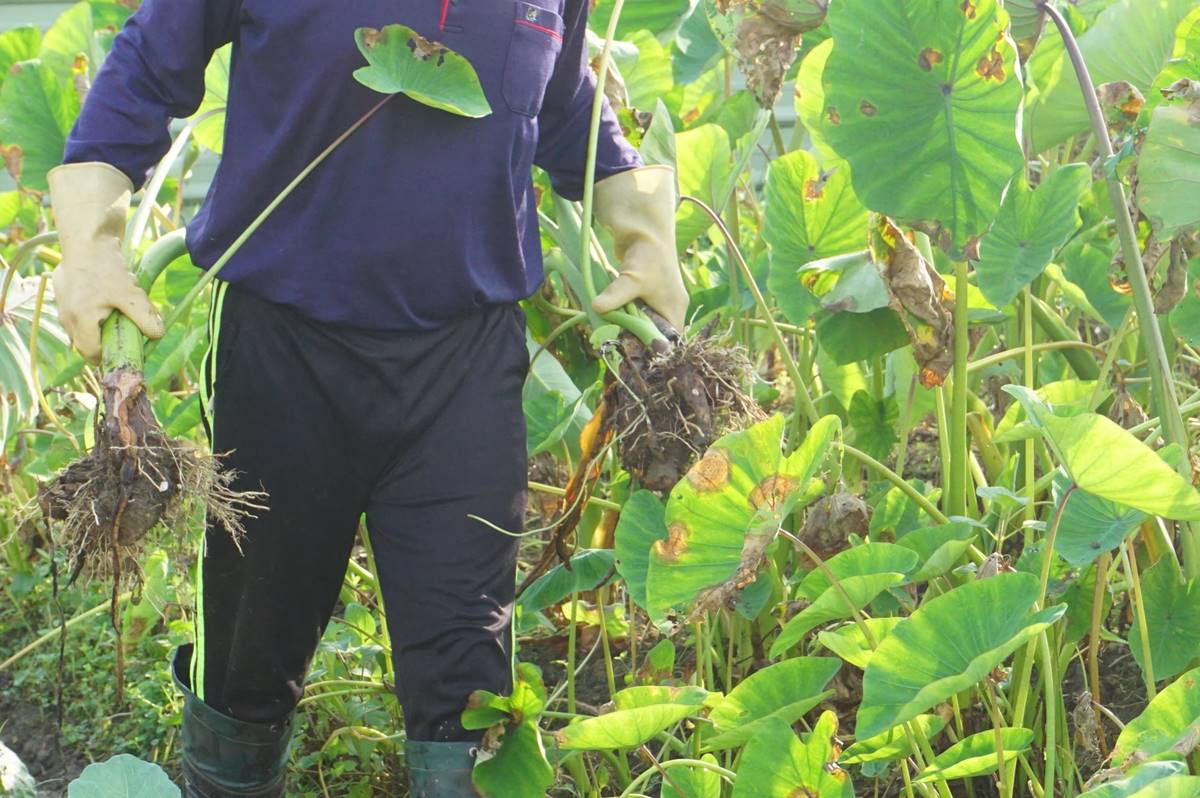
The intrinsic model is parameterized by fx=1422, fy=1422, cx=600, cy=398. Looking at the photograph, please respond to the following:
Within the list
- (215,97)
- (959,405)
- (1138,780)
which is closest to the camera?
(1138,780)

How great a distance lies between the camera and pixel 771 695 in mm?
1329

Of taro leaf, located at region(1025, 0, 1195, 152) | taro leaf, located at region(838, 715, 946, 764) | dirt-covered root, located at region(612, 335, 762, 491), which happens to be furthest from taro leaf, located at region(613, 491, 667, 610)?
taro leaf, located at region(1025, 0, 1195, 152)

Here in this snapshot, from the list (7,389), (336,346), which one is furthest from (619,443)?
(7,389)

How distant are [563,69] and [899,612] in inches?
30.9

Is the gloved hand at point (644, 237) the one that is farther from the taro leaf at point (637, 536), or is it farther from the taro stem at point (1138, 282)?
the taro stem at point (1138, 282)

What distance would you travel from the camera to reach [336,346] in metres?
1.39

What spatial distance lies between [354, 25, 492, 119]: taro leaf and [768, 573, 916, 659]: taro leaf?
1.79 ft

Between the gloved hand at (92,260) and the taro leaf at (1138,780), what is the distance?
0.91 m

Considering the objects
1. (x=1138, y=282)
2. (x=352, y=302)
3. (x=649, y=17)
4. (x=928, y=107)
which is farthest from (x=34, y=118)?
(x=1138, y=282)

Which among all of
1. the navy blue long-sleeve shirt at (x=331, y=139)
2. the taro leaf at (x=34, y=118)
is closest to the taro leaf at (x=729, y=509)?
the navy blue long-sleeve shirt at (x=331, y=139)

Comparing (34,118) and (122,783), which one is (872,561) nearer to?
(122,783)

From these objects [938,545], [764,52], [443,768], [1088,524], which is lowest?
[443,768]

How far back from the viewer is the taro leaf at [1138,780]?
1020 millimetres

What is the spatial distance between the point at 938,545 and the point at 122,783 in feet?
2.78
